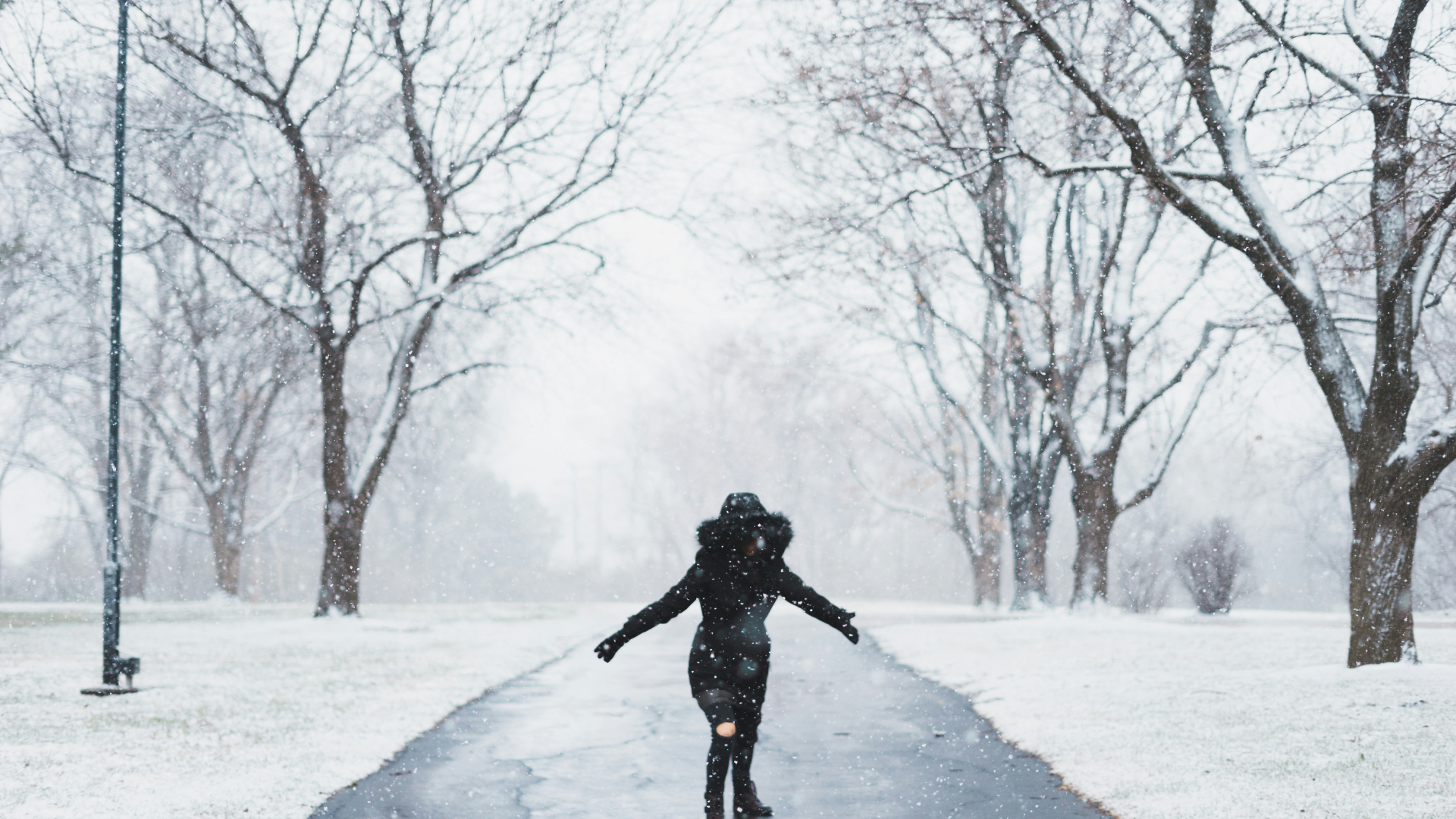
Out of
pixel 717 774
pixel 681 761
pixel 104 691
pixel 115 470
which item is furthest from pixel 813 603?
pixel 115 470

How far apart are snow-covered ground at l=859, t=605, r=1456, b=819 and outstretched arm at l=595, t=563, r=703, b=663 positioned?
2.65m

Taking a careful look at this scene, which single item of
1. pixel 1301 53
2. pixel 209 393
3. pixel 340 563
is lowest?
pixel 340 563

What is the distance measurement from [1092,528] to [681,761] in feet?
56.9

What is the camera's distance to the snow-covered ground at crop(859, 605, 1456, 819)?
698 cm

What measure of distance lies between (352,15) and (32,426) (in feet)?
65.5

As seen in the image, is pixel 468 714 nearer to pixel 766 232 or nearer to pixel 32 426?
pixel 766 232

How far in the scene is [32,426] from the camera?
35.6 meters

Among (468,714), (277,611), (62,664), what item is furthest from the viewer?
(277,611)

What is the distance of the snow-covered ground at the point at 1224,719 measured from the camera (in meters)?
6.98

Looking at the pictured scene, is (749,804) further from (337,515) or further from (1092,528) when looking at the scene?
(337,515)

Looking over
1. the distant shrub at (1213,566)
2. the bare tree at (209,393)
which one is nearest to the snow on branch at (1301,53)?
the distant shrub at (1213,566)

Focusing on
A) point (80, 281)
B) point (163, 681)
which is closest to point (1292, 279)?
point (163, 681)

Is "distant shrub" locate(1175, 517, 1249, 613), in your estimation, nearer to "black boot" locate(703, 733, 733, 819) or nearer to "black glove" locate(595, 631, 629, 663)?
"black boot" locate(703, 733, 733, 819)

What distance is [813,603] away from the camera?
6.07 metres
